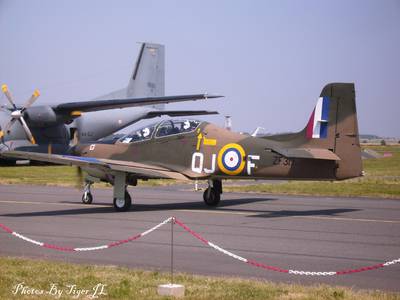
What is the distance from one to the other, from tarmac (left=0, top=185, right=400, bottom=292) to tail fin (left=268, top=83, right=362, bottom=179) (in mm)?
1595

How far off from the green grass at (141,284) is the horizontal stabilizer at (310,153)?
8617 millimetres

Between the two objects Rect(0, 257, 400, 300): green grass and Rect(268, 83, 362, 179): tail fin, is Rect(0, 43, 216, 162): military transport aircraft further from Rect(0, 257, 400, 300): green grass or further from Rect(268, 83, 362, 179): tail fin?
Rect(0, 257, 400, 300): green grass

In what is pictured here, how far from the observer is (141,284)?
982 cm

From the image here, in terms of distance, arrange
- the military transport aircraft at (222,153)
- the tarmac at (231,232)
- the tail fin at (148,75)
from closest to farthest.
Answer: the tarmac at (231,232) < the military transport aircraft at (222,153) < the tail fin at (148,75)

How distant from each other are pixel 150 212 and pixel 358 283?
37.2ft

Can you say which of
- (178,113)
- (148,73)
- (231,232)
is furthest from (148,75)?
(231,232)

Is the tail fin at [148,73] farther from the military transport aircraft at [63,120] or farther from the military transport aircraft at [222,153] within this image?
the military transport aircraft at [222,153]

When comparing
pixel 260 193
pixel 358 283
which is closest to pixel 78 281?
pixel 358 283

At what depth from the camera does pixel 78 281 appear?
393 inches

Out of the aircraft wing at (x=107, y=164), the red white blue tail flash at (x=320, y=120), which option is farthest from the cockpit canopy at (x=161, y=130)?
the red white blue tail flash at (x=320, y=120)

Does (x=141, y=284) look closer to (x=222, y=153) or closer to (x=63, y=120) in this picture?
(x=222, y=153)

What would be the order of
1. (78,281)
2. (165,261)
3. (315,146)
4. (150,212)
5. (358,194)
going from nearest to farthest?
(78,281) < (165,261) < (315,146) < (150,212) < (358,194)

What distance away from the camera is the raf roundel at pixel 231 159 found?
2022 cm

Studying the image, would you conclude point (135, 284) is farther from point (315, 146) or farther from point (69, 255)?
point (315, 146)
